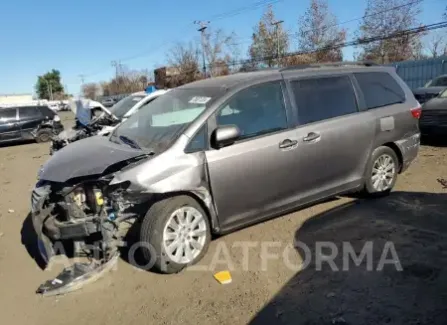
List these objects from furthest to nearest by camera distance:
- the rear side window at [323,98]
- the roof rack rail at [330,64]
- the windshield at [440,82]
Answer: the windshield at [440,82] → the roof rack rail at [330,64] → the rear side window at [323,98]

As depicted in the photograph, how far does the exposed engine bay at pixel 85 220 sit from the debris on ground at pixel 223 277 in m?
0.94

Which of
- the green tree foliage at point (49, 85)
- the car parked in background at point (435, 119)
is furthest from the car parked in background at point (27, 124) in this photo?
the green tree foliage at point (49, 85)

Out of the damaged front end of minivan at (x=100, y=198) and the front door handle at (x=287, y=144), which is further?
the front door handle at (x=287, y=144)

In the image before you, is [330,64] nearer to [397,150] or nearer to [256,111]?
[397,150]

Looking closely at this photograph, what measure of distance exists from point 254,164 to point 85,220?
1689 mm

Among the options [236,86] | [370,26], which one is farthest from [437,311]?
[370,26]

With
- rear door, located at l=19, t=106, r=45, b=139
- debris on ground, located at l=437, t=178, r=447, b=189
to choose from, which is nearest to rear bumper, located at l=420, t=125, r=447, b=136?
debris on ground, located at l=437, t=178, r=447, b=189

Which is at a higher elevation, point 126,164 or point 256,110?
point 256,110

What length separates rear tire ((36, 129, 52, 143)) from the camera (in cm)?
1767

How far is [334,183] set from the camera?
4.95 meters

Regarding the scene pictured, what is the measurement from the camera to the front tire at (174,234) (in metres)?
3.75

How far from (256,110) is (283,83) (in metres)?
0.52

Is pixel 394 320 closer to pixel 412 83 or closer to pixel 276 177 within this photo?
pixel 276 177

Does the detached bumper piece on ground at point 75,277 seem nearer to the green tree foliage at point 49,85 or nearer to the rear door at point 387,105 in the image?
the rear door at point 387,105
